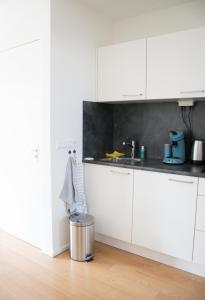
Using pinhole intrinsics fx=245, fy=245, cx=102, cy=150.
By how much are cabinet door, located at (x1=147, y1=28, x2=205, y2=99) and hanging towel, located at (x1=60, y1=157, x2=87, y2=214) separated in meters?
1.01

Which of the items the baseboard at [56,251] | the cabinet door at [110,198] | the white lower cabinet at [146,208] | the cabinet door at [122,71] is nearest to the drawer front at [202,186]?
the white lower cabinet at [146,208]

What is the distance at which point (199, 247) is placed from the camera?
1979mm

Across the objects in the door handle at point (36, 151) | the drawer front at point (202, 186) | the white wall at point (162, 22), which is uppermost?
the white wall at point (162, 22)

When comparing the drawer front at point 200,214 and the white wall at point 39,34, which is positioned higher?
the white wall at point 39,34

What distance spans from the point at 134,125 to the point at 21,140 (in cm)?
127

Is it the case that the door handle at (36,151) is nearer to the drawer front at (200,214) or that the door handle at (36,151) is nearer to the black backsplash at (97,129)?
the black backsplash at (97,129)

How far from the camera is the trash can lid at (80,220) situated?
2248 millimetres

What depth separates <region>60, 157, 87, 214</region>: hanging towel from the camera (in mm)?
2377

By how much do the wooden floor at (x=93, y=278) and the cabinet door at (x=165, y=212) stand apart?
0.20 m

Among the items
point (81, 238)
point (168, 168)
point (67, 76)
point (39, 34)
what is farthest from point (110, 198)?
point (39, 34)

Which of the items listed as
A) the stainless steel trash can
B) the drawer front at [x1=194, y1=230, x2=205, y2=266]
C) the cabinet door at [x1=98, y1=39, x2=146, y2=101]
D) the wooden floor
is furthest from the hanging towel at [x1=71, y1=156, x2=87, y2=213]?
the drawer front at [x1=194, y1=230, x2=205, y2=266]

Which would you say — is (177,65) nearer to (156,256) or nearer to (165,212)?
(165,212)

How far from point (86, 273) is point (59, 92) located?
1621mm

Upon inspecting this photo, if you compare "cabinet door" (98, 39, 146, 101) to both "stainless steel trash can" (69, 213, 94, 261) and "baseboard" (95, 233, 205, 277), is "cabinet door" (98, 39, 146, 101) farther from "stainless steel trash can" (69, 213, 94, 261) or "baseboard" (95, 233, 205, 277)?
"baseboard" (95, 233, 205, 277)
